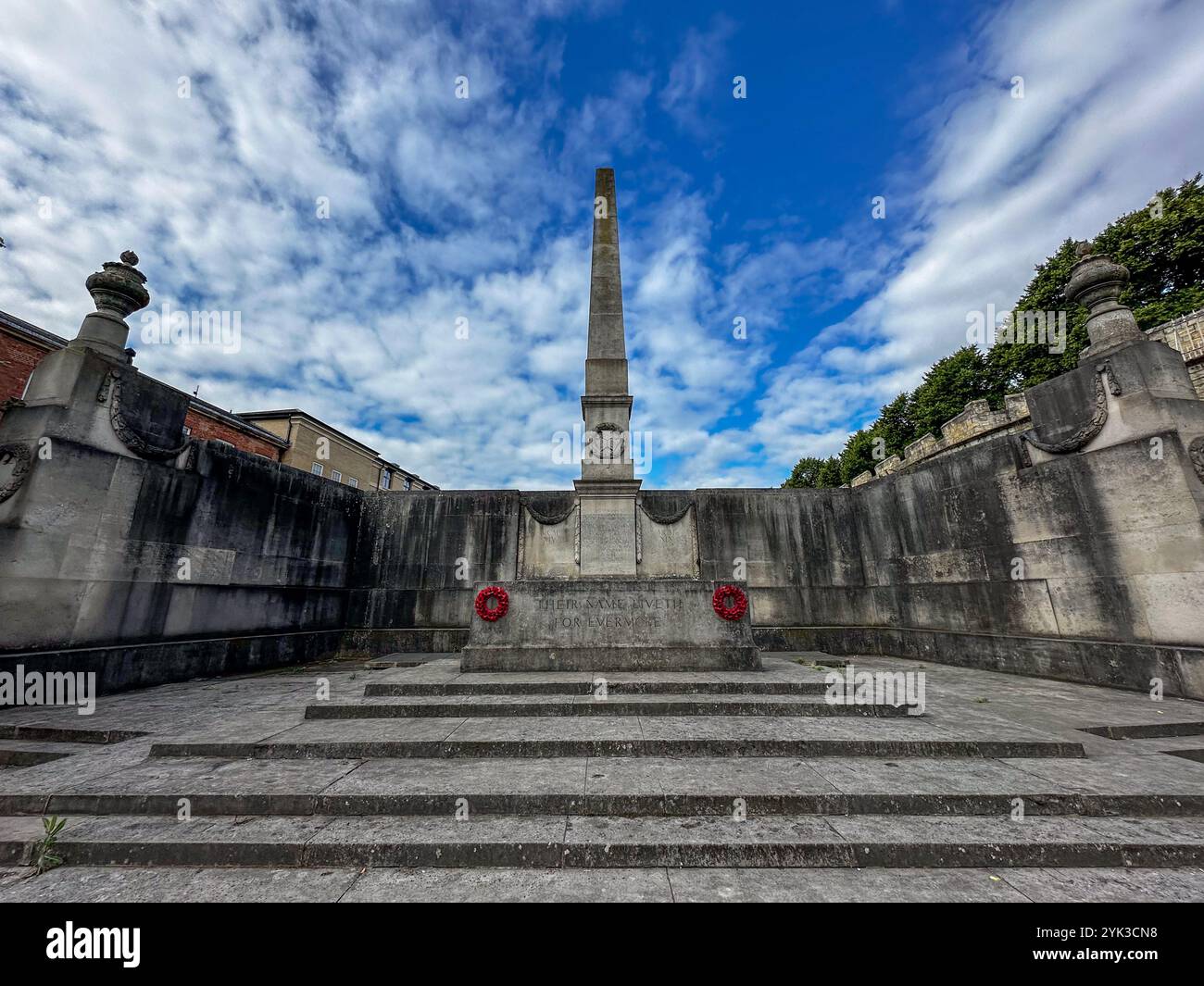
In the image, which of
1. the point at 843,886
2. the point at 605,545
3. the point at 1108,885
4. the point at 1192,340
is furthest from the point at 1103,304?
the point at 843,886

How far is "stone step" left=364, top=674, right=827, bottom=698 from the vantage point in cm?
749

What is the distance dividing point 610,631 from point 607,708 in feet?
7.85

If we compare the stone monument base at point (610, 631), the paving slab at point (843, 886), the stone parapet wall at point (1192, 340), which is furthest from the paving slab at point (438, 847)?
the stone parapet wall at point (1192, 340)

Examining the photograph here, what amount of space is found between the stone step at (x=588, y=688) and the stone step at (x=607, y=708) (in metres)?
0.37

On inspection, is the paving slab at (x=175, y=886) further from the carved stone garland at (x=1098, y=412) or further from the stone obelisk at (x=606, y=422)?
the carved stone garland at (x=1098, y=412)

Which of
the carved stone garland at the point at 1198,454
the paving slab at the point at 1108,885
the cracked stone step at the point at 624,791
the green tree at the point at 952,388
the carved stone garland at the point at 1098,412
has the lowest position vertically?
the paving slab at the point at 1108,885

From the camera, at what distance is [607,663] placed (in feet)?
29.8

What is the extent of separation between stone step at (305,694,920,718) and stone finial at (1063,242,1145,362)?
8.57 m

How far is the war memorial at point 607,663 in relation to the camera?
12.2 feet

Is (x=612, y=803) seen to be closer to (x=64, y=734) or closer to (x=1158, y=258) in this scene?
(x=64, y=734)

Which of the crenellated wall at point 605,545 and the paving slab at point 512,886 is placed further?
the crenellated wall at point 605,545

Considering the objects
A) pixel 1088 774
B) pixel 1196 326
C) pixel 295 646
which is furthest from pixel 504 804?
pixel 1196 326

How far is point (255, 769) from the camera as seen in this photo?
5082 millimetres
